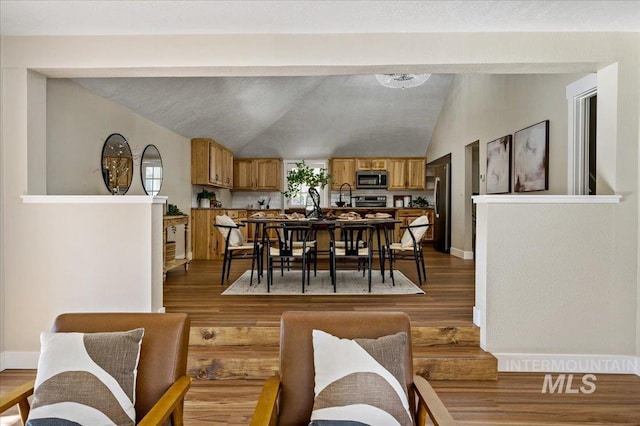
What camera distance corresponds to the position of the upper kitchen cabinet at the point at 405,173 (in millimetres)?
9656

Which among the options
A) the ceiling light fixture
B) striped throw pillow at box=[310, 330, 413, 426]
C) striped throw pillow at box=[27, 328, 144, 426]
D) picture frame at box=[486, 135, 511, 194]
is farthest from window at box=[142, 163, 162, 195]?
picture frame at box=[486, 135, 511, 194]

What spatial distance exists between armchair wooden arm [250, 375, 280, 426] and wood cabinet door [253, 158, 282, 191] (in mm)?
7954

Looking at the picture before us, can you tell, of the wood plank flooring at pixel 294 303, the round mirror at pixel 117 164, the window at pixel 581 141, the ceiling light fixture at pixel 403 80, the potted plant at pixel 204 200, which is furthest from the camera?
the potted plant at pixel 204 200

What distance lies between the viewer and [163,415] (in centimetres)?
139

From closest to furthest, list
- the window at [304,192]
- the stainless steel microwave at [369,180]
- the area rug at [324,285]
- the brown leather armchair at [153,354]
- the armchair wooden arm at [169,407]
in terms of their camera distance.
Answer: the armchair wooden arm at [169,407]
the brown leather armchair at [153,354]
the area rug at [324,285]
the stainless steel microwave at [369,180]
the window at [304,192]

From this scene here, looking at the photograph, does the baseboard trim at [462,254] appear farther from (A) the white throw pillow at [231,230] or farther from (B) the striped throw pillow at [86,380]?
(B) the striped throw pillow at [86,380]

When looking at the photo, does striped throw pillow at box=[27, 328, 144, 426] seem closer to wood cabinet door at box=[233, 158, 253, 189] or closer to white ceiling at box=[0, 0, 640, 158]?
white ceiling at box=[0, 0, 640, 158]

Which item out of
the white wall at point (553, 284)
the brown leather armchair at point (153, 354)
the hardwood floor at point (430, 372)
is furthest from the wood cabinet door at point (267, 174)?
the brown leather armchair at point (153, 354)

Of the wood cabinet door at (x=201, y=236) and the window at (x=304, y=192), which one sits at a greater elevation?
the window at (x=304, y=192)

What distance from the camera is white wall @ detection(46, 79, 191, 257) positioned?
3.68m

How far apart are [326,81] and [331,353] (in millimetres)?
7272

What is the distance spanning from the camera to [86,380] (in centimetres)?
150

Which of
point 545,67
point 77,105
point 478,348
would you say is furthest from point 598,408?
point 77,105

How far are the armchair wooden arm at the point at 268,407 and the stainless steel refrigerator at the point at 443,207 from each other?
21.9 feet
